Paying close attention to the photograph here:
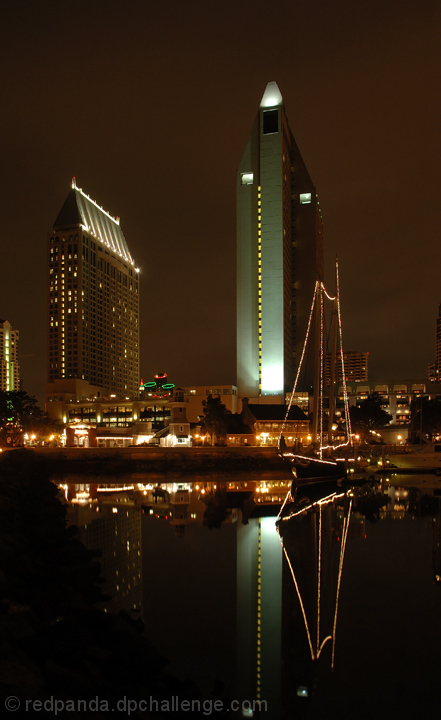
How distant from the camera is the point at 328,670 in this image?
12156 mm

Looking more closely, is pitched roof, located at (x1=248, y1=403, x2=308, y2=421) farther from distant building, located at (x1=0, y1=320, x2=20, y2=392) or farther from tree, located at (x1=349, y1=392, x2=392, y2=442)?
distant building, located at (x1=0, y1=320, x2=20, y2=392)

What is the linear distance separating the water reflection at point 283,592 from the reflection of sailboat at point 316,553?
0.18 ft

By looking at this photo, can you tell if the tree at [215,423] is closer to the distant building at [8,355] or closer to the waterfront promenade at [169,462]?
the waterfront promenade at [169,462]

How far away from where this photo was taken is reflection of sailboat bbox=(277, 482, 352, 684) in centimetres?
1503

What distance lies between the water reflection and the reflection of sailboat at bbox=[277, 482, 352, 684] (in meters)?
0.06

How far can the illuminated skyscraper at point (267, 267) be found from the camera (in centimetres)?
11981

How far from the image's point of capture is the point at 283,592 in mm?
17734

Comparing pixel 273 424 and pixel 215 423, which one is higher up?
pixel 215 423

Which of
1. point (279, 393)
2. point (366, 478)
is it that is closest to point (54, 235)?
point (279, 393)

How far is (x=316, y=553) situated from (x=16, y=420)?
206 feet

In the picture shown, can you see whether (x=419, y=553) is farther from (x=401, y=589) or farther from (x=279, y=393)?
(x=279, y=393)

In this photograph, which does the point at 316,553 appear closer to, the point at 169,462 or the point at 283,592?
the point at 283,592

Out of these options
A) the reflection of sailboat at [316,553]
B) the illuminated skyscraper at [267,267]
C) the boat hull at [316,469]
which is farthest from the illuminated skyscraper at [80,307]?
the reflection of sailboat at [316,553]

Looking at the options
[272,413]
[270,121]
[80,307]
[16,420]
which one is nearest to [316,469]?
[272,413]
